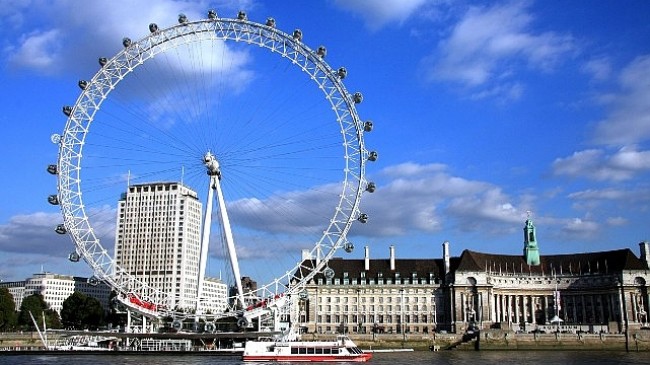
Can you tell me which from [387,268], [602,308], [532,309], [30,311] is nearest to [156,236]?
[30,311]

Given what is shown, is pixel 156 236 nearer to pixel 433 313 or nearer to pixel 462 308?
pixel 433 313

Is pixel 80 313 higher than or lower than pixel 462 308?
lower

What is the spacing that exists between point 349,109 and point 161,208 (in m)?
132

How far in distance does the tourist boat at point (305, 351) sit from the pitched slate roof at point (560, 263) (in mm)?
60410

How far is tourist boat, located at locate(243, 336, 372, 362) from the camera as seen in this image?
69.1 meters

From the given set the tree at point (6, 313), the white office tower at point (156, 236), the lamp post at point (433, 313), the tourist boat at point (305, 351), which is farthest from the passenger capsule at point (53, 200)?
the white office tower at point (156, 236)

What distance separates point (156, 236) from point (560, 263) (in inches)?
4245

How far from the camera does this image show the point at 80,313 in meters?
128


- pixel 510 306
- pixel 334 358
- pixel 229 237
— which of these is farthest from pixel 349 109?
pixel 510 306

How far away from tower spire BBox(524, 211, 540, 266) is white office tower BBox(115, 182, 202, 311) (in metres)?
91.9

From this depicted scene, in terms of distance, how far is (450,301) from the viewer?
12556cm

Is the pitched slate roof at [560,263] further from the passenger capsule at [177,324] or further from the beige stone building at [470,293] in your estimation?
the passenger capsule at [177,324]

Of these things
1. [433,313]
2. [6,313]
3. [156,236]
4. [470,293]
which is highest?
[156,236]

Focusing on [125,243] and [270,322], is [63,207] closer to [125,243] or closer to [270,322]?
[270,322]
